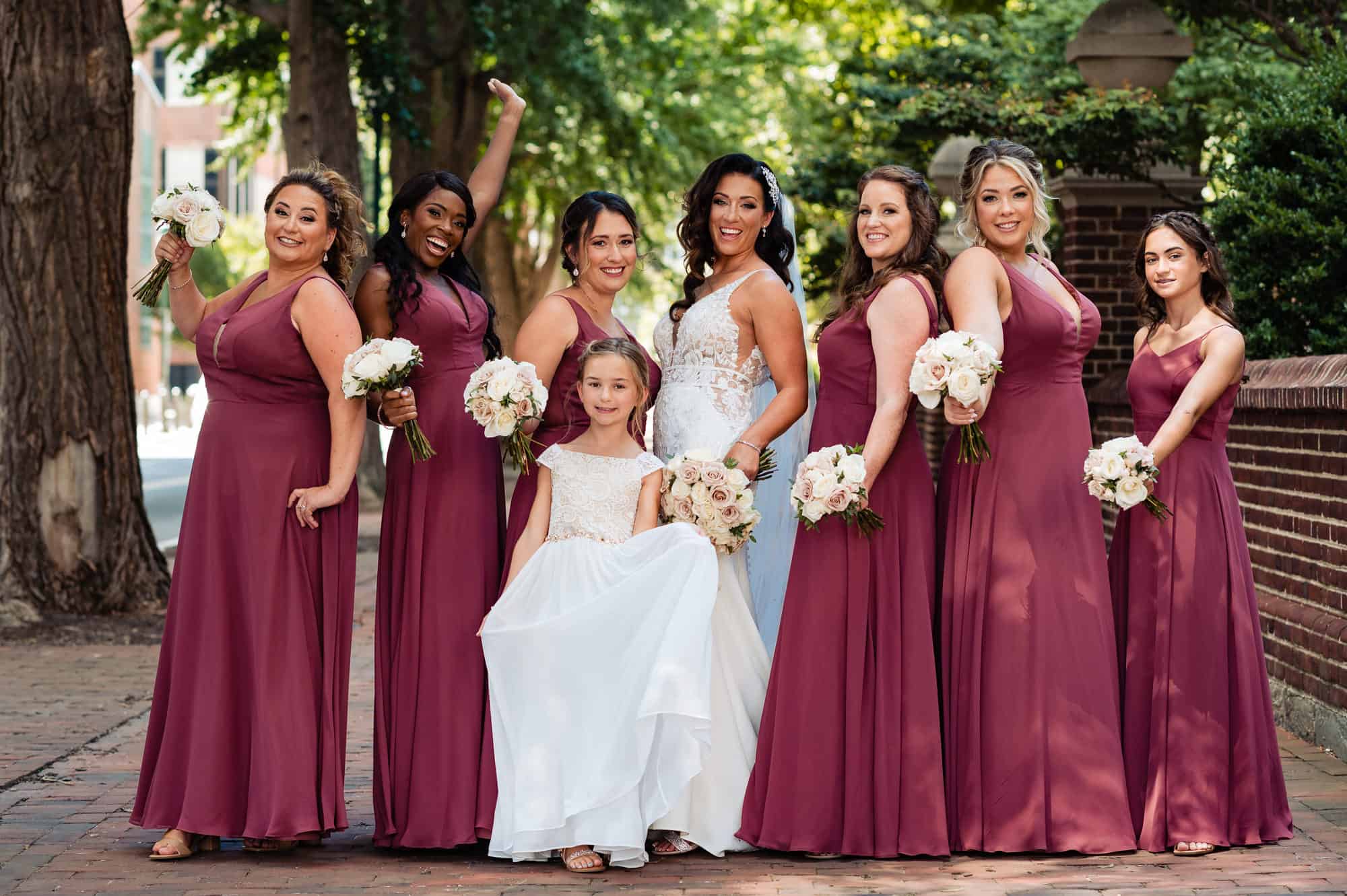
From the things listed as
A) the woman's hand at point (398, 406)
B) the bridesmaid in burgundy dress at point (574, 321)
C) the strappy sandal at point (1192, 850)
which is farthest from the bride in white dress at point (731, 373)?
the strappy sandal at point (1192, 850)

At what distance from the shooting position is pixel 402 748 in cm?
588

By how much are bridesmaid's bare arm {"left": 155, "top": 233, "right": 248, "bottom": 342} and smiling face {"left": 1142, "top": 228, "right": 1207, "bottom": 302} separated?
3306 mm

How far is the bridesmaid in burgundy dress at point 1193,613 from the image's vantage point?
5.85 m

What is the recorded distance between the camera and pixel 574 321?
607 cm

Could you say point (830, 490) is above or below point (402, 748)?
above

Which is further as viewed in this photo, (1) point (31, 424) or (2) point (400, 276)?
(1) point (31, 424)

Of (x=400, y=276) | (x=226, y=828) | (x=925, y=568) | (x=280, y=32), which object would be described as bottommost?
(x=226, y=828)

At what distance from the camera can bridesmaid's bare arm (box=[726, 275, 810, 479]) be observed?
20.2 ft

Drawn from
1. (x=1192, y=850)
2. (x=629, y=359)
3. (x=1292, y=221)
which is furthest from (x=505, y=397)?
(x=1292, y=221)

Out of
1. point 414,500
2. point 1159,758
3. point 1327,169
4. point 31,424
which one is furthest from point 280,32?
point 1159,758

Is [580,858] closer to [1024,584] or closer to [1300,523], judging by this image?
[1024,584]

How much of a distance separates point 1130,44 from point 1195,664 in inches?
284

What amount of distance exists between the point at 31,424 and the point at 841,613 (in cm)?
710

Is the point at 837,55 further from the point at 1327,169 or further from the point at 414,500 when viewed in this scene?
the point at 414,500
